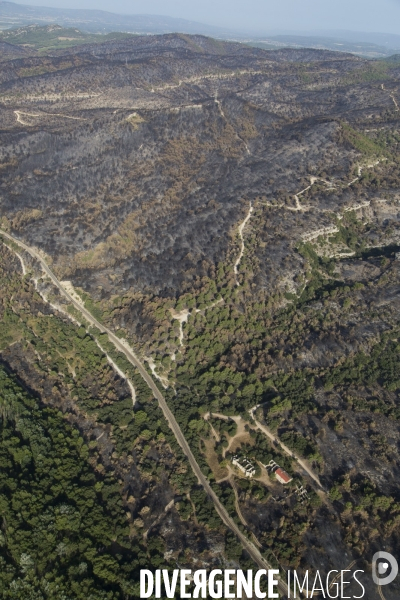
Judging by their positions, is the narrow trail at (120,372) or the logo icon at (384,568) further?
the narrow trail at (120,372)

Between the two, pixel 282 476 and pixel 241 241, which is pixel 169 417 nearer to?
pixel 282 476

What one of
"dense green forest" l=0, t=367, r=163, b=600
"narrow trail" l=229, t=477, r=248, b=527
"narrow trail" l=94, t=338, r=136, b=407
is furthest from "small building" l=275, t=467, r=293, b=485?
"narrow trail" l=94, t=338, r=136, b=407

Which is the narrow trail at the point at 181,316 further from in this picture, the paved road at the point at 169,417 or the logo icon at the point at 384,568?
the logo icon at the point at 384,568

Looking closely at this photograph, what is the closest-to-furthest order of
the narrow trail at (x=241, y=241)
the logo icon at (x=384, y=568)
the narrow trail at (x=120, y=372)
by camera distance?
the logo icon at (x=384, y=568)
the narrow trail at (x=120, y=372)
the narrow trail at (x=241, y=241)

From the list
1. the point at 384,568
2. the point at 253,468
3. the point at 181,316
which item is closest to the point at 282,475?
the point at 253,468

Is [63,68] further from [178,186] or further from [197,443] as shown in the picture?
[197,443]

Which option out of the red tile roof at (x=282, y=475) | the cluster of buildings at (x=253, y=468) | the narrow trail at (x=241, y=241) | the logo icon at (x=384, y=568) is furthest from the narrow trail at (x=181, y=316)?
the logo icon at (x=384, y=568)

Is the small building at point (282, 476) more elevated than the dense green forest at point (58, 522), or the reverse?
the small building at point (282, 476)
